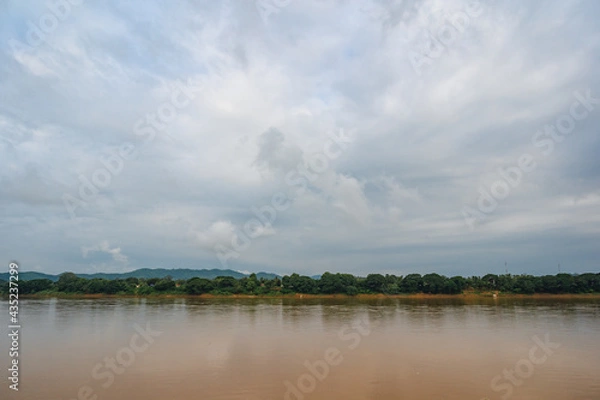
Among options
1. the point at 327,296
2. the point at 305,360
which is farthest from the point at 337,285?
the point at 305,360

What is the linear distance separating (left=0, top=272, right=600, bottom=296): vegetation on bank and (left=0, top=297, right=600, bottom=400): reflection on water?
2704cm

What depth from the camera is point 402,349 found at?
15500 millimetres

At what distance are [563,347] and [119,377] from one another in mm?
17687

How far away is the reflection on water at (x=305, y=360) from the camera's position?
9.98m

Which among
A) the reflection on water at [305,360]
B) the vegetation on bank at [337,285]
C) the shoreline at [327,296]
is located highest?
the reflection on water at [305,360]

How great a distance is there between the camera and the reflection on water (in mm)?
9977

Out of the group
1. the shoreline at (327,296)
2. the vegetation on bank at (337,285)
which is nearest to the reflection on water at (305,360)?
the shoreline at (327,296)

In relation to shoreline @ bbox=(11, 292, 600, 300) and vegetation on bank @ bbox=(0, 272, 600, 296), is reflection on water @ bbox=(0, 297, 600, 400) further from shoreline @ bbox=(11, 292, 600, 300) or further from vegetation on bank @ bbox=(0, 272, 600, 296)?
vegetation on bank @ bbox=(0, 272, 600, 296)

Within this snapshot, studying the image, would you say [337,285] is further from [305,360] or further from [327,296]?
[305,360]

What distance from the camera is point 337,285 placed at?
49.8 meters

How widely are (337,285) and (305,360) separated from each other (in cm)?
→ 3700

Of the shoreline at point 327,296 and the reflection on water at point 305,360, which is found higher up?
the reflection on water at point 305,360

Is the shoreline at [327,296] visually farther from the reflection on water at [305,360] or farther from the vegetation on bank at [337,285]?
the reflection on water at [305,360]

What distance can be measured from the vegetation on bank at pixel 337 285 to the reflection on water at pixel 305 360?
88.7ft
